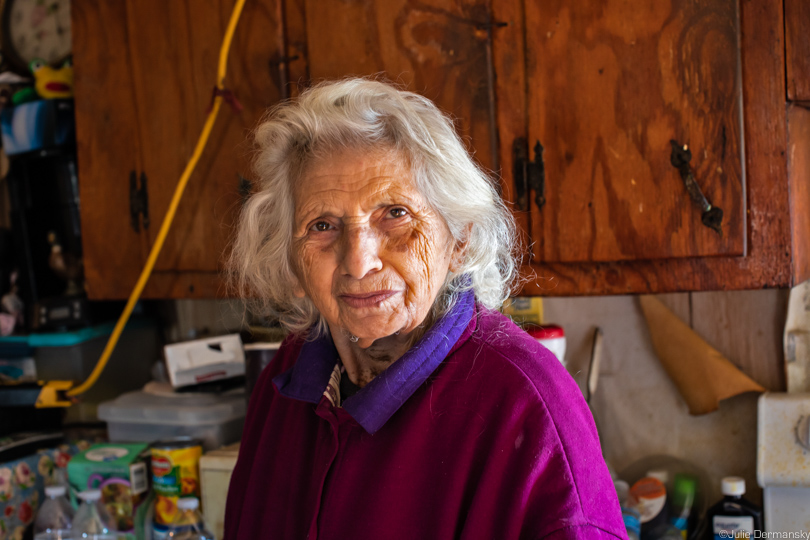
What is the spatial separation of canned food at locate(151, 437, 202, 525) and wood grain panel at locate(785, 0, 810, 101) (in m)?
1.47

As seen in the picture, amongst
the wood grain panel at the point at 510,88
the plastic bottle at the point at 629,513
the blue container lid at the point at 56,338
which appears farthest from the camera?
the blue container lid at the point at 56,338

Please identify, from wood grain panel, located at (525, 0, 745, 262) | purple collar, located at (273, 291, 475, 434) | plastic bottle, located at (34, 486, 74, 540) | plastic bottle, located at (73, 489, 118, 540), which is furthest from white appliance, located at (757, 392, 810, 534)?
plastic bottle, located at (34, 486, 74, 540)

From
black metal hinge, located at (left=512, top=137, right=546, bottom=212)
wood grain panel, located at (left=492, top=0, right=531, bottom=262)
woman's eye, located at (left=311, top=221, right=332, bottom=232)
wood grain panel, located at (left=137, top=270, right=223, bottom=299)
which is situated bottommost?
wood grain panel, located at (left=137, top=270, right=223, bottom=299)

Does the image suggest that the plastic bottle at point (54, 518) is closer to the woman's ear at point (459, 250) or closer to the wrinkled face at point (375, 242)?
the wrinkled face at point (375, 242)

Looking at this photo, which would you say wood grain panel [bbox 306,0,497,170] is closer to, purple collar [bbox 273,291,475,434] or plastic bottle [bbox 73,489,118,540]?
purple collar [bbox 273,291,475,434]

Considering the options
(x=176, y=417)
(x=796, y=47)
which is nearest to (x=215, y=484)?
(x=176, y=417)

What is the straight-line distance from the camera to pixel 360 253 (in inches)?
35.3

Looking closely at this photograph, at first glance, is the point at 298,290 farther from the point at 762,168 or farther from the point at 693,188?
the point at 762,168

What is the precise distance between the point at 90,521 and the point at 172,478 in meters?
0.22

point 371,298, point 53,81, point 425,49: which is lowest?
point 371,298

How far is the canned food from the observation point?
1.56 m

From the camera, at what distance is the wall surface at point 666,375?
61.1 inches

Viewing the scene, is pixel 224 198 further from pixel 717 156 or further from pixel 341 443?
pixel 717 156

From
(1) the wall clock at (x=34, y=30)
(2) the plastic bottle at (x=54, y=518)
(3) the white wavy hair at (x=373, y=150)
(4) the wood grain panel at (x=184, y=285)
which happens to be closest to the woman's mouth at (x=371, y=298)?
(3) the white wavy hair at (x=373, y=150)
